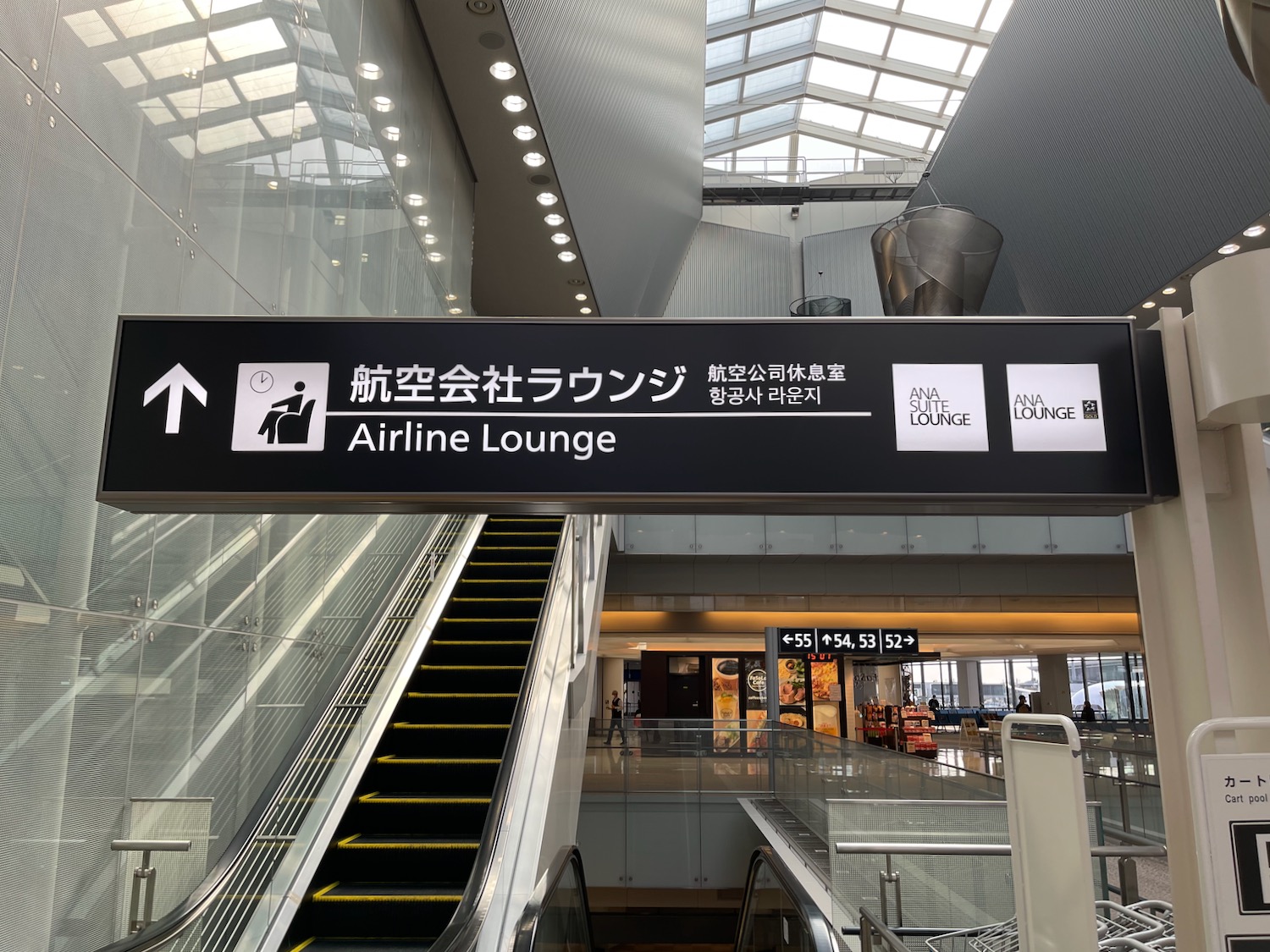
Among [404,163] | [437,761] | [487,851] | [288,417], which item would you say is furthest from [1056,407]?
[404,163]

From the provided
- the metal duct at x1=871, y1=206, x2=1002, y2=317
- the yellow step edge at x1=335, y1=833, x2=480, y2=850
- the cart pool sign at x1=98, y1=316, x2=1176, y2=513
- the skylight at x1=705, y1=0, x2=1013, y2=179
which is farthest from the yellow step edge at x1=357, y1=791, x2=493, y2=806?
the skylight at x1=705, y1=0, x2=1013, y2=179

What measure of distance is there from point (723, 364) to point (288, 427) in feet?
3.88

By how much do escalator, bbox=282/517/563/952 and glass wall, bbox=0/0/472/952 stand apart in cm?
65

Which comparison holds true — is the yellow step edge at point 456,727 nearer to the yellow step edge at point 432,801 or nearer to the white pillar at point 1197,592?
the yellow step edge at point 432,801

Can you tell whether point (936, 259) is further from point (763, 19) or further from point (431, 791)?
point (431, 791)

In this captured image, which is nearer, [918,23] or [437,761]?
[437,761]

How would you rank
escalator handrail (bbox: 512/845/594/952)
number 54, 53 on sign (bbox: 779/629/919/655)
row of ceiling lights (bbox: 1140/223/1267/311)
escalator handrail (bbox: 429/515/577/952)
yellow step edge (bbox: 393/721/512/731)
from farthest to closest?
number 54, 53 on sign (bbox: 779/629/919/655) → row of ceiling lights (bbox: 1140/223/1267/311) → yellow step edge (bbox: 393/721/512/731) → escalator handrail (bbox: 512/845/594/952) → escalator handrail (bbox: 429/515/577/952)

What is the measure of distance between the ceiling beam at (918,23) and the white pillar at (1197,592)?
1916cm

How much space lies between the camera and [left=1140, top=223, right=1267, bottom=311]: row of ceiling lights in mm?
10562

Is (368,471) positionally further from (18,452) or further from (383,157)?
(383,157)

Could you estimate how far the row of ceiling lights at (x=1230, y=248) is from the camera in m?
10.6

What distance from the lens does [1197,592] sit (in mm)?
2516

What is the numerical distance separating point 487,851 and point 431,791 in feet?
6.23

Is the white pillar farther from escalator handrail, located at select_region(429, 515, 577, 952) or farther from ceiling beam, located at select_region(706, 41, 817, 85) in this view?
ceiling beam, located at select_region(706, 41, 817, 85)
